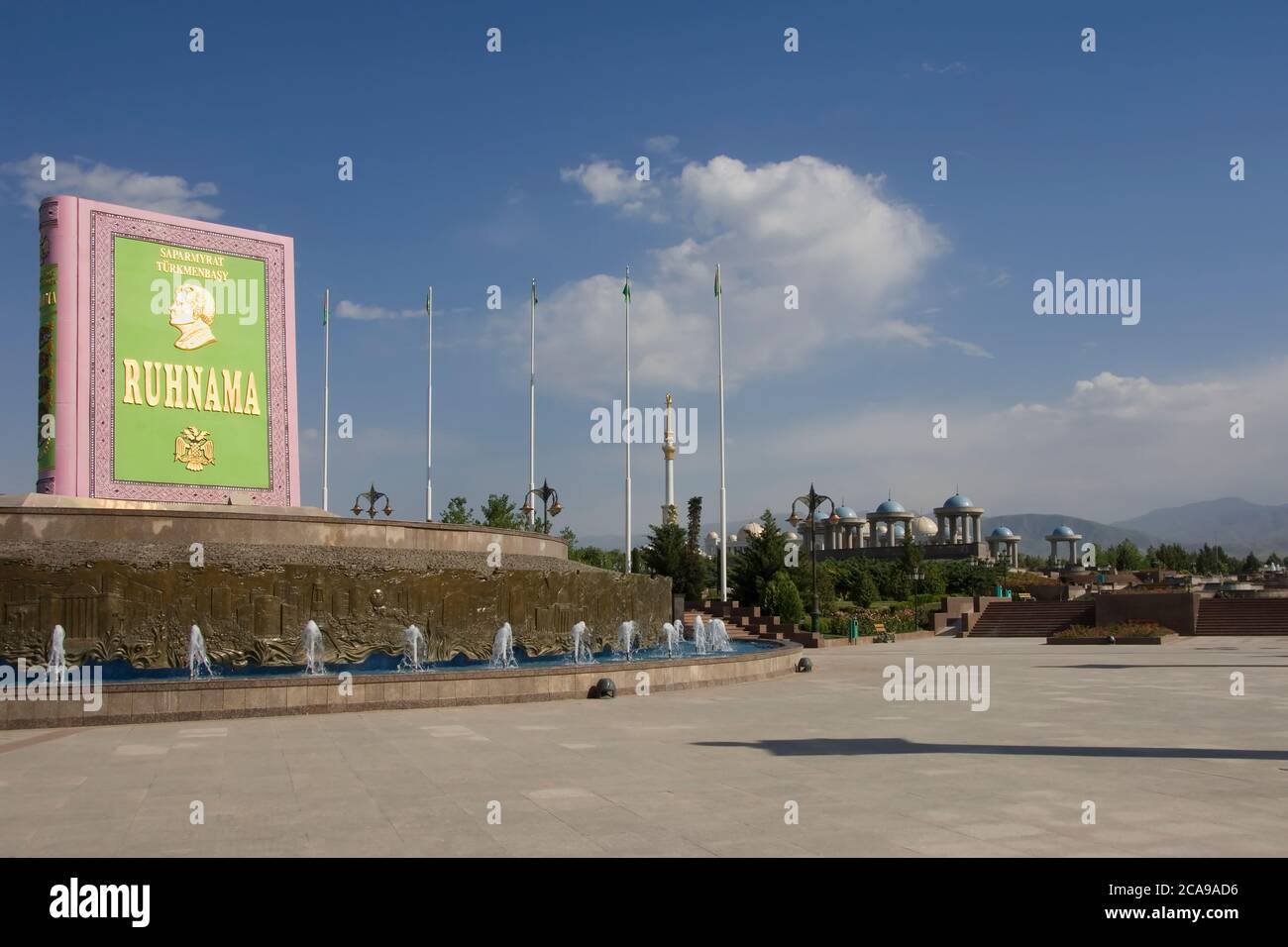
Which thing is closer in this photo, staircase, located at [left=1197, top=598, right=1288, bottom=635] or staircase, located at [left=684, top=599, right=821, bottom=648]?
staircase, located at [left=684, top=599, right=821, bottom=648]

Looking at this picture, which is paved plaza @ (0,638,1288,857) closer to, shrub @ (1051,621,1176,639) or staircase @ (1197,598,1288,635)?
shrub @ (1051,621,1176,639)

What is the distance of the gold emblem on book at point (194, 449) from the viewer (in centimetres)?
2662

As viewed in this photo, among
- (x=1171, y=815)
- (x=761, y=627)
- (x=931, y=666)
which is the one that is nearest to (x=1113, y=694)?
(x=931, y=666)

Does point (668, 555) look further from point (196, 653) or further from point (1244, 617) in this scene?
point (196, 653)

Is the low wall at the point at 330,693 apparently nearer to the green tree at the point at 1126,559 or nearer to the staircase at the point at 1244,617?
the staircase at the point at 1244,617

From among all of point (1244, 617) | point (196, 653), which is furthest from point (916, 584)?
point (196, 653)

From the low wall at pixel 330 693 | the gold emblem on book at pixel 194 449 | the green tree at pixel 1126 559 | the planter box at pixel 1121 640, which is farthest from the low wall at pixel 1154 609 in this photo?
the green tree at pixel 1126 559

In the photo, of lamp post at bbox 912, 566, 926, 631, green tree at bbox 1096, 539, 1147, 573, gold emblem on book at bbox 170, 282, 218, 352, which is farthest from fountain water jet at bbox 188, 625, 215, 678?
green tree at bbox 1096, 539, 1147, 573

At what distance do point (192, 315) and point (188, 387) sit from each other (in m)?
1.84

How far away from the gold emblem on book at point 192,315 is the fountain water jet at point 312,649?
1191 centimetres

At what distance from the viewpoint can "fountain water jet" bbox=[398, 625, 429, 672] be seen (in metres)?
19.3

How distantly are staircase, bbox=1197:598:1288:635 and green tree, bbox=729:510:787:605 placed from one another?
16.1m

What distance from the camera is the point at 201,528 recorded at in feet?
69.2
